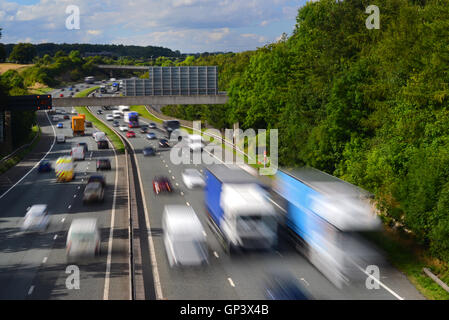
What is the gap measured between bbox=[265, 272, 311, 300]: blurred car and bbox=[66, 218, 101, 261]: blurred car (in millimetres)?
9739

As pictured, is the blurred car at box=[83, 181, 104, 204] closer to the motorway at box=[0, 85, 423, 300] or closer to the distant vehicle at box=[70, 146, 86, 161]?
the motorway at box=[0, 85, 423, 300]

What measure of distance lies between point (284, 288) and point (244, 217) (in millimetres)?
4225

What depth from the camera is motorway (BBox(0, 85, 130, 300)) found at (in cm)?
2244

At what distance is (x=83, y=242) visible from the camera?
27422 millimetres

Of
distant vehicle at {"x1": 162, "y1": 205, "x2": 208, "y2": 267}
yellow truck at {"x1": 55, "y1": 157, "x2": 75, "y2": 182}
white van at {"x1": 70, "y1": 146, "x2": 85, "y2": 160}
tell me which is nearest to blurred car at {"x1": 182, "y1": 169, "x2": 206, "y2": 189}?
yellow truck at {"x1": 55, "y1": 157, "x2": 75, "y2": 182}

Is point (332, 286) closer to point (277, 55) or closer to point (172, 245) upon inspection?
point (172, 245)

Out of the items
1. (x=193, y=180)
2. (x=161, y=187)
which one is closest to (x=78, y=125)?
(x=193, y=180)

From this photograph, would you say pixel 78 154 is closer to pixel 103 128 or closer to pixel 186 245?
pixel 103 128

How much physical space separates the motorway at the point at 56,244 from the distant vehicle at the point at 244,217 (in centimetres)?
549

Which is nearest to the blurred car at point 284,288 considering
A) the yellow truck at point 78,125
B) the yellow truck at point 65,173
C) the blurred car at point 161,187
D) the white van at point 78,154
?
the blurred car at point 161,187

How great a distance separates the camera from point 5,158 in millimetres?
66125

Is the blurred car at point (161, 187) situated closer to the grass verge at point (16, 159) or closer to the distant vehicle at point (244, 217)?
the distant vehicle at point (244, 217)

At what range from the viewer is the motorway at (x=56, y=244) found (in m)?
22.4
